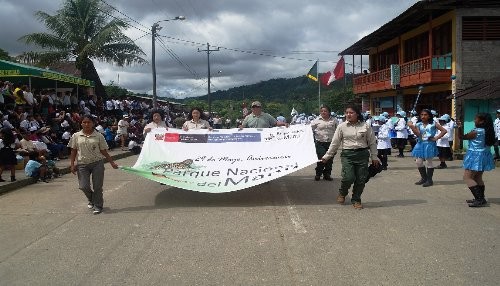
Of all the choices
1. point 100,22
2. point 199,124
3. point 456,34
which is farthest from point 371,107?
point 199,124

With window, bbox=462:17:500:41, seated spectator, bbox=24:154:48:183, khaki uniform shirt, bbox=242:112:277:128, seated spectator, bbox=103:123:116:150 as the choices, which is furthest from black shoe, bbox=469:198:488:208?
seated spectator, bbox=103:123:116:150

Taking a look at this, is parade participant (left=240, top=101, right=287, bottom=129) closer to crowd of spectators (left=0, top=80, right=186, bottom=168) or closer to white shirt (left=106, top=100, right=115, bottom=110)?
crowd of spectators (left=0, top=80, right=186, bottom=168)

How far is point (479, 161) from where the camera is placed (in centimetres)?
723

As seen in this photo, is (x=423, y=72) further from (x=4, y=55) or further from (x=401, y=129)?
(x=4, y=55)

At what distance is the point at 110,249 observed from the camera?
5.32m

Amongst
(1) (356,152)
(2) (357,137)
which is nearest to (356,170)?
(1) (356,152)

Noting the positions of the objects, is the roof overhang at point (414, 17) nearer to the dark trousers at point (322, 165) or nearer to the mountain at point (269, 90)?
the dark trousers at point (322, 165)

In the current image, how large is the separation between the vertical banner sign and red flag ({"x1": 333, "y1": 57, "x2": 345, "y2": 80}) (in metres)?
21.5

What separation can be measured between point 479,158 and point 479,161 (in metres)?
0.05

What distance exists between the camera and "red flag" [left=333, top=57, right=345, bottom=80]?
96.3 feet

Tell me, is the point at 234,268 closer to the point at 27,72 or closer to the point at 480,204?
the point at 480,204

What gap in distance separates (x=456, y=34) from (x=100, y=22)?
20428mm

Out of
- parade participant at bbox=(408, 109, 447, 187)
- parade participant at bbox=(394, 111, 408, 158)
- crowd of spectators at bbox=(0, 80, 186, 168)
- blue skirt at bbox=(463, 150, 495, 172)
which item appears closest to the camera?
blue skirt at bbox=(463, 150, 495, 172)

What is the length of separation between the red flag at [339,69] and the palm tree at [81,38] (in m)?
12.3
